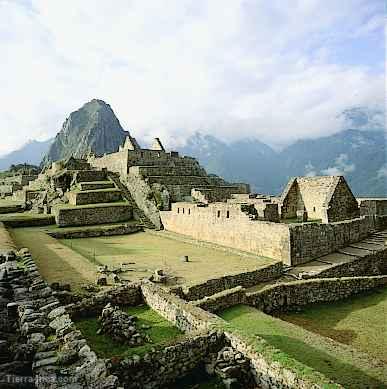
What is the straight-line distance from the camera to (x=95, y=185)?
1310 inches

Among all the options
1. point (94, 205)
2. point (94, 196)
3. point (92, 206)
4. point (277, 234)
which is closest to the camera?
point (277, 234)

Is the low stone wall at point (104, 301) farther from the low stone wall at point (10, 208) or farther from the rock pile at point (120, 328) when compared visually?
the low stone wall at point (10, 208)

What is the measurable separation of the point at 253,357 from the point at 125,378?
2.06m

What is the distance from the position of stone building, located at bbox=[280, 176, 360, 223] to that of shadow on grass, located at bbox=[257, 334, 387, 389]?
484 inches

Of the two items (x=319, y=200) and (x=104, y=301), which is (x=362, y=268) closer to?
(x=319, y=200)

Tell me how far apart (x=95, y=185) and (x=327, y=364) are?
95.3 ft

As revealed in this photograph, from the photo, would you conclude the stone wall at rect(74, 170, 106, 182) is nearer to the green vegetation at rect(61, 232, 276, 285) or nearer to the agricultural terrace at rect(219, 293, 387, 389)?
the green vegetation at rect(61, 232, 276, 285)

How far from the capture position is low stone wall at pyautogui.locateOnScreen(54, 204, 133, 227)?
28.0m

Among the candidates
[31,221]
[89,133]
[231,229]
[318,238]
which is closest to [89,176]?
[31,221]

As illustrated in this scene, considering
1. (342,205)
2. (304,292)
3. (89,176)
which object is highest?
(89,176)

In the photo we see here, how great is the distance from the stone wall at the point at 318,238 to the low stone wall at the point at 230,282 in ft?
4.39

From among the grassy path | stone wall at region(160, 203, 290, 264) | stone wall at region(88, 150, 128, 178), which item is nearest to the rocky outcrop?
stone wall at region(88, 150, 128, 178)

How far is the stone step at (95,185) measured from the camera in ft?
108

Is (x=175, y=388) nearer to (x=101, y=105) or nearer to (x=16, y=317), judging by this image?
(x=16, y=317)
